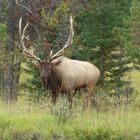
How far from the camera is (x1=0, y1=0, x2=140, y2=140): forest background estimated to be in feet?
38.8

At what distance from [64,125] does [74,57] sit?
12.9 m

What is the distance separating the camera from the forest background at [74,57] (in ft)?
38.8

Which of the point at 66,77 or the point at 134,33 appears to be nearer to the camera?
the point at 66,77

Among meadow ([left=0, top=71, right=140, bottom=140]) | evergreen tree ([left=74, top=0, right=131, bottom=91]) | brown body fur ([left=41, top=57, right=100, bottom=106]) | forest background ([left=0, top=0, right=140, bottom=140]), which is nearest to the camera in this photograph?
meadow ([left=0, top=71, right=140, bottom=140])

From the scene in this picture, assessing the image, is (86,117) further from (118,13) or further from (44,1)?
(118,13)

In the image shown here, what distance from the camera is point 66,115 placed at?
1202 centimetres

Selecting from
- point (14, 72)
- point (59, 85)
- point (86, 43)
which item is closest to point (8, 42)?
point (14, 72)

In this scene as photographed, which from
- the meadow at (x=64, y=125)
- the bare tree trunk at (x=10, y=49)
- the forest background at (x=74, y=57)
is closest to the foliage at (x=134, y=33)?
the forest background at (x=74, y=57)

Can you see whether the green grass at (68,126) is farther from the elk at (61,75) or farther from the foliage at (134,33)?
the foliage at (134,33)

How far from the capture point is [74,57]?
24672 millimetres

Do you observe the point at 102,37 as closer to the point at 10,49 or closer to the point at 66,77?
the point at 10,49

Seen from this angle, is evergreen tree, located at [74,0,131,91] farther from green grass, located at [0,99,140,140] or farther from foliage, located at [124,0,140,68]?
green grass, located at [0,99,140,140]

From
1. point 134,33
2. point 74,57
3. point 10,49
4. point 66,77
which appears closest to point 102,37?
point 74,57

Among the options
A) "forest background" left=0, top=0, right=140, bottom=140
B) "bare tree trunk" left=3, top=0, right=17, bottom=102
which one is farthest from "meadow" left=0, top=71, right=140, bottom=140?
"bare tree trunk" left=3, top=0, right=17, bottom=102
